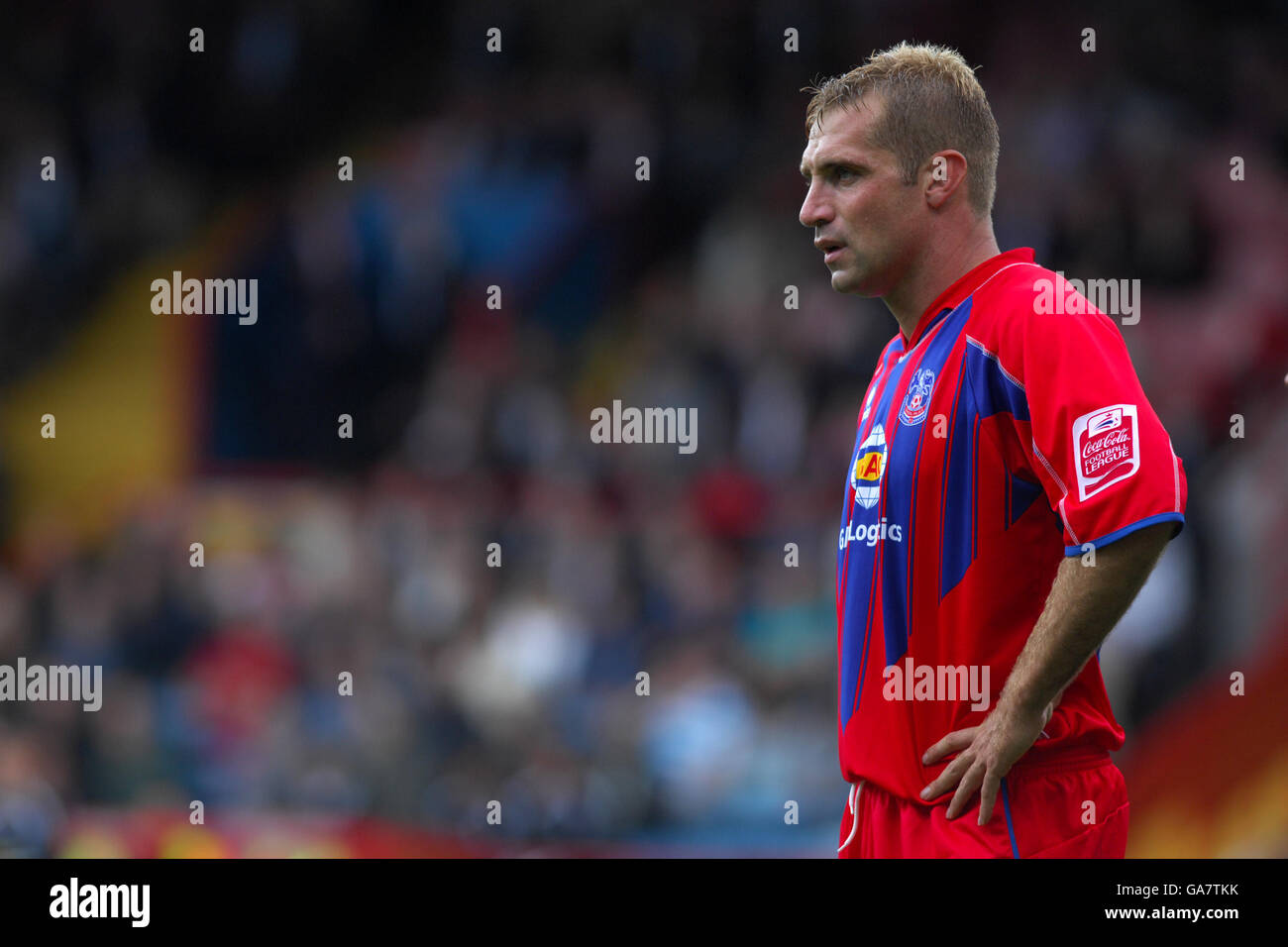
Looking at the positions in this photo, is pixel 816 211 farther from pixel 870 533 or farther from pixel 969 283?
pixel 870 533

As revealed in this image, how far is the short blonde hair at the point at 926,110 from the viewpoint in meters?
3.13

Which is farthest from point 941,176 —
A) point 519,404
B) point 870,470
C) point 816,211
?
point 519,404

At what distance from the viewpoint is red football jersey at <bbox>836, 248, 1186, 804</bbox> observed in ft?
8.75

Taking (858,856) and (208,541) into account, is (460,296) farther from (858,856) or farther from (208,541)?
(858,856)

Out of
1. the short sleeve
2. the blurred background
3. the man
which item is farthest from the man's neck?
the blurred background

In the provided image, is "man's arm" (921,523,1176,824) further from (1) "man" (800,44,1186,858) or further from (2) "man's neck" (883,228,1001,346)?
(2) "man's neck" (883,228,1001,346)

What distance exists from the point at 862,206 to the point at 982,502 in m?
0.67

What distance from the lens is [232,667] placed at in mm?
8742

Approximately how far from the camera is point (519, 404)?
395 inches

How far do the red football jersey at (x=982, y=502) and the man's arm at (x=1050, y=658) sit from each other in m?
0.04

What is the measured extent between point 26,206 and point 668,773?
6765mm

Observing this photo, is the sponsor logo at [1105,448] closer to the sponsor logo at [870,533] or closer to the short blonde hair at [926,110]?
the sponsor logo at [870,533]

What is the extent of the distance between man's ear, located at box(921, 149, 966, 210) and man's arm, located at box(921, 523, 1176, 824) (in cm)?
83

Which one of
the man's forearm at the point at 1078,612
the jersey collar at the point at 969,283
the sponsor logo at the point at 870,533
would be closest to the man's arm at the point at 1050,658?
the man's forearm at the point at 1078,612
